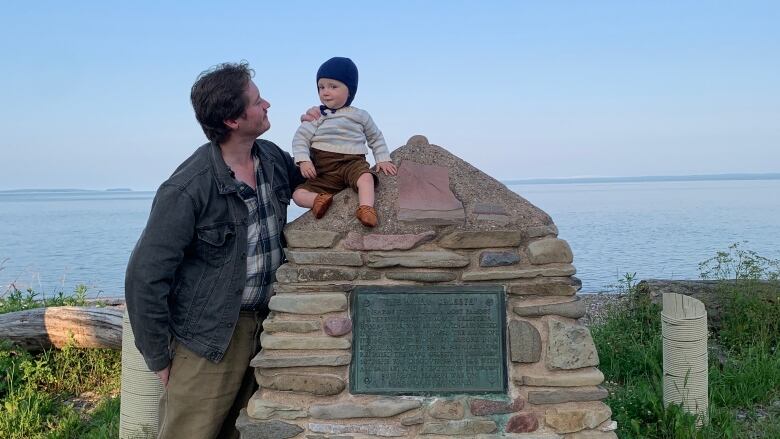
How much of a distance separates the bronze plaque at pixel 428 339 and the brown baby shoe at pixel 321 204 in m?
0.41

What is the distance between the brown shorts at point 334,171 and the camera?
3389mm

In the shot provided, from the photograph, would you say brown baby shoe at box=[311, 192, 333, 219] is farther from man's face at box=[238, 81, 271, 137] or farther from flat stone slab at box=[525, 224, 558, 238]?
flat stone slab at box=[525, 224, 558, 238]

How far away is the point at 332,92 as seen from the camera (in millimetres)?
3346

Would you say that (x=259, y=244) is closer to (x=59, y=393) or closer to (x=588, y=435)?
(x=588, y=435)

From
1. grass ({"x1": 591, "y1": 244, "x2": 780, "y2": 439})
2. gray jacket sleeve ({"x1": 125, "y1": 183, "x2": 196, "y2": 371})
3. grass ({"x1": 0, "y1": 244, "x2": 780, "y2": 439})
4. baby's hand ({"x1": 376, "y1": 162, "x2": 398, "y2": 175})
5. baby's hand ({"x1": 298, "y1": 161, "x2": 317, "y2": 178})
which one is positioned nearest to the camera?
gray jacket sleeve ({"x1": 125, "y1": 183, "x2": 196, "y2": 371})

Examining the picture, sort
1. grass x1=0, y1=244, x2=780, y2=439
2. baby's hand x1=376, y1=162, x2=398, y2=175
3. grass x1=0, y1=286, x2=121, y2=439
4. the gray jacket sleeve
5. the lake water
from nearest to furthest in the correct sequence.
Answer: the gray jacket sleeve, baby's hand x1=376, y1=162, x2=398, y2=175, grass x1=0, y1=244, x2=780, y2=439, grass x1=0, y1=286, x2=121, y2=439, the lake water

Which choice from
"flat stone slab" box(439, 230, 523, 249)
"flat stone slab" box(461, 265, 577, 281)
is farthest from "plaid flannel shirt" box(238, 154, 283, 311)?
"flat stone slab" box(461, 265, 577, 281)

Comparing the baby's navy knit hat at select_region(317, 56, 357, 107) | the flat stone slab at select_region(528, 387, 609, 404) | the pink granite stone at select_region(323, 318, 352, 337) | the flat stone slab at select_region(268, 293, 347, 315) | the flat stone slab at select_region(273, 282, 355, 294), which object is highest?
the baby's navy knit hat at select_region(317, 56, 357, 107)

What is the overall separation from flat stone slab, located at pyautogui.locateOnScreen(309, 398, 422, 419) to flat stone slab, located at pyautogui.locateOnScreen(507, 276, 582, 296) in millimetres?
742

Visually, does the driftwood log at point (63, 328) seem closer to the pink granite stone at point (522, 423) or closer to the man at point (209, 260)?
the man at point (209, 260)

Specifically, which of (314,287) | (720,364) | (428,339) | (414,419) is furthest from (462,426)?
(720,364)

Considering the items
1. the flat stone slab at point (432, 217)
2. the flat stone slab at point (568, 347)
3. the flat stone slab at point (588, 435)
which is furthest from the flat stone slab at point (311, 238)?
the flat stone slab at point (588, 435)

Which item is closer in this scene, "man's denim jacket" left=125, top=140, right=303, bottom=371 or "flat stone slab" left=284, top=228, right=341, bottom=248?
"man's denim jacket" left=125, top=140, right=303, bottom=371

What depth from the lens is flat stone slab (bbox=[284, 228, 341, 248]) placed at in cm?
330
